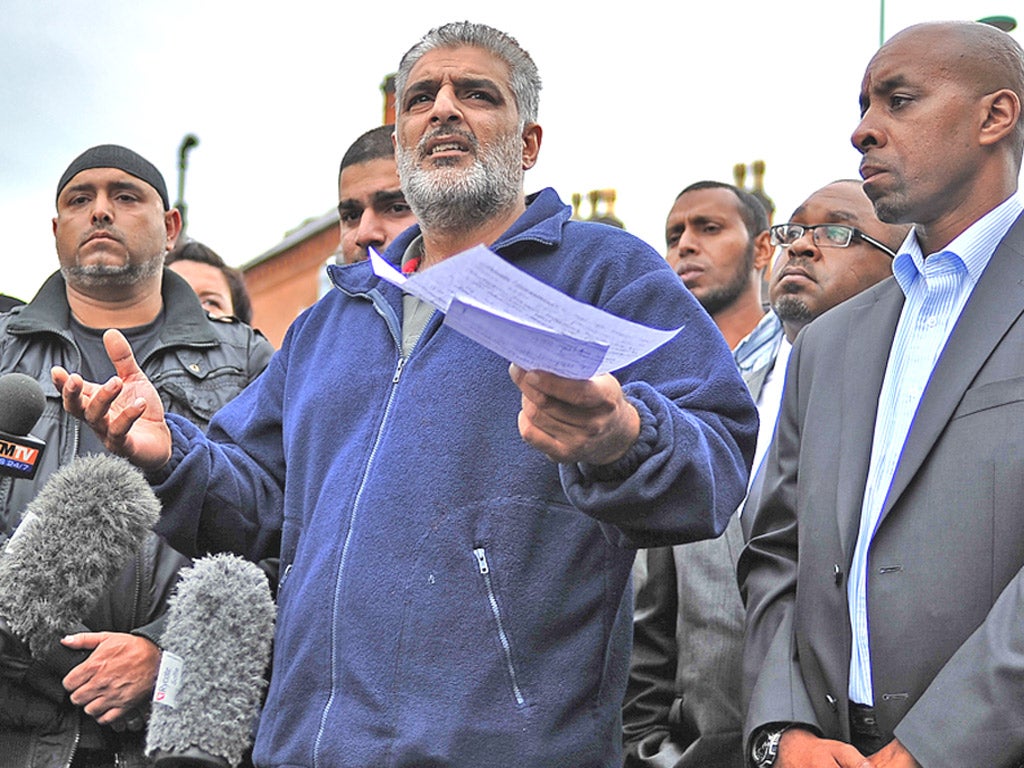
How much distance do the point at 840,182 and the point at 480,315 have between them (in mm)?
3589

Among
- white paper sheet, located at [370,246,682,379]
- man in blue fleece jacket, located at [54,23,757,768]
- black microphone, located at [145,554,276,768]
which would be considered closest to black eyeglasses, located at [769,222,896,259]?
man in blue fleece jacket, located at [54,23,757,768]

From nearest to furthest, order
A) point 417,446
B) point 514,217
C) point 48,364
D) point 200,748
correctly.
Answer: point 417,446 < point 200,748 < point 514,217 < point 48,364

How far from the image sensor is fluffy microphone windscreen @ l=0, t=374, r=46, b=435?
3.37m

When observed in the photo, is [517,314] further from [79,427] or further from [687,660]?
[79,427]

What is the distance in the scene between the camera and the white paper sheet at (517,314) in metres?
2.12

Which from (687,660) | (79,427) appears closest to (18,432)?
(79,427)

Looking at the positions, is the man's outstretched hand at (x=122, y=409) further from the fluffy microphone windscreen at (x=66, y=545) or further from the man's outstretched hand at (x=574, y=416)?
the man's outstretched hand at (x=574, y=416)

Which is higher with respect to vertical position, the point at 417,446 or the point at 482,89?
the point at 482,89

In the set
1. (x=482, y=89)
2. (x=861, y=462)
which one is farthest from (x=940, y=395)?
(x=482, y=89)

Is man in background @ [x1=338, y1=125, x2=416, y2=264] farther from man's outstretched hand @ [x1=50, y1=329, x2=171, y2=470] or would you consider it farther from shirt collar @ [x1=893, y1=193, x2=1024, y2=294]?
shirt collar @ [x1=893, y1=193, x2=1024, y2=294]

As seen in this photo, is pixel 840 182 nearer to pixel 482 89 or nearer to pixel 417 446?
pixel 482 89

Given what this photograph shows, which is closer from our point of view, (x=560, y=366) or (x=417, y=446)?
Result: (x=560, y=366)

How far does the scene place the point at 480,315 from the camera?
83.2 inches

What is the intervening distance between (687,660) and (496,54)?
1.90 metres
